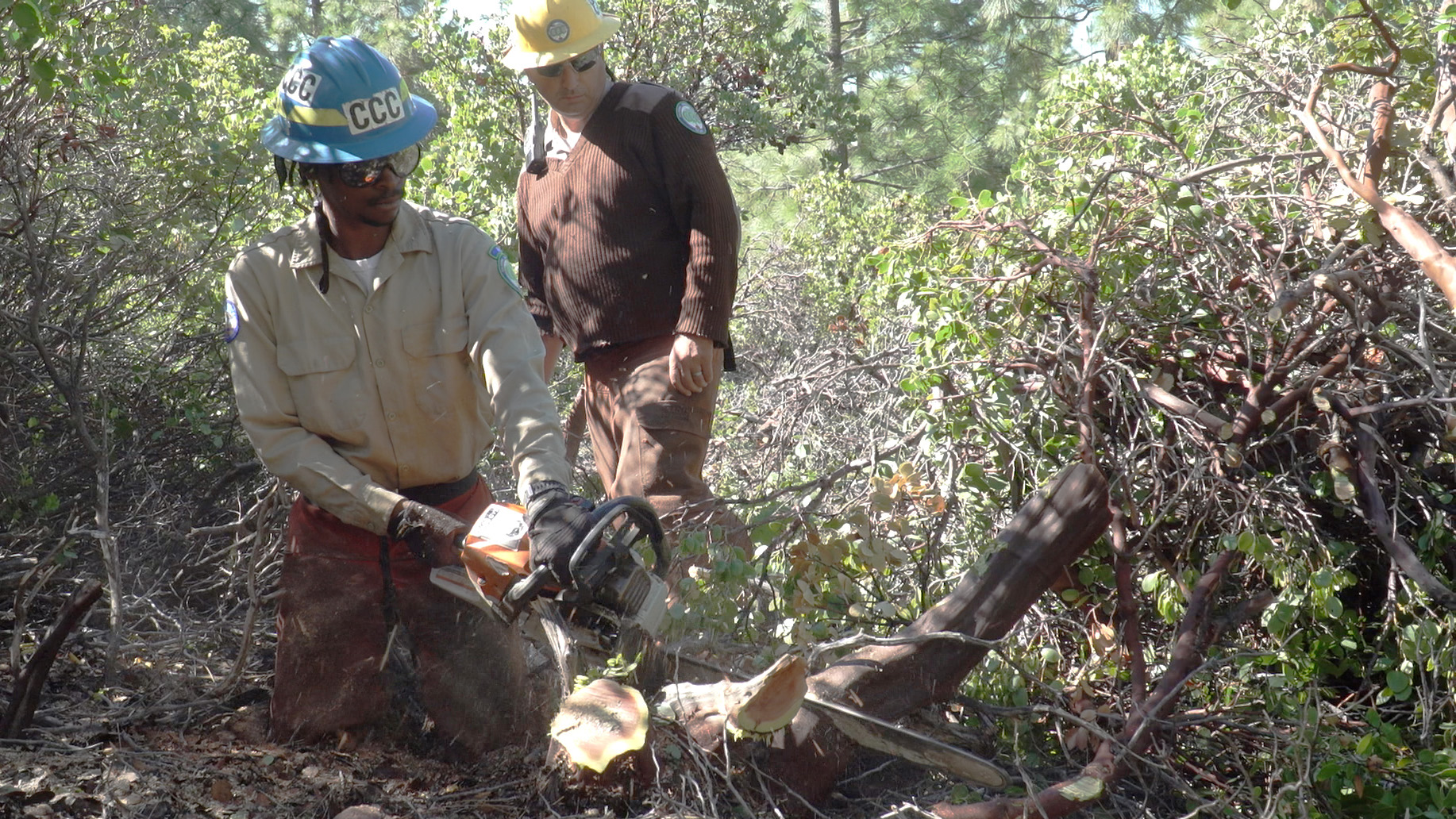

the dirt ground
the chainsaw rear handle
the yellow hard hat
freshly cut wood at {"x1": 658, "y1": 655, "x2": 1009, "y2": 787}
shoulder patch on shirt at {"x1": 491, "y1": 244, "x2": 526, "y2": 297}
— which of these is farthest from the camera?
the yellow hard hat

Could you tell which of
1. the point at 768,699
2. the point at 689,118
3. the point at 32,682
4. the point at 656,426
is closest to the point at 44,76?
the point at 32,682

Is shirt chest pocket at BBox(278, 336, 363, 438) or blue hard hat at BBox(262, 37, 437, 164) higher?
blue hard hat at BBox(262, 37, 437, 164)

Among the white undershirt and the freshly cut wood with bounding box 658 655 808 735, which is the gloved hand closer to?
the white undershirt

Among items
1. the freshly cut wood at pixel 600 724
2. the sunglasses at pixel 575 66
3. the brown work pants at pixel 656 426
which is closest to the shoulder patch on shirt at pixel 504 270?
the brown work pants at pixel 656 426

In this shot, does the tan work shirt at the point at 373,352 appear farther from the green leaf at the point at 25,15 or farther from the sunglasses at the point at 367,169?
the green leaf at the point at 25,15

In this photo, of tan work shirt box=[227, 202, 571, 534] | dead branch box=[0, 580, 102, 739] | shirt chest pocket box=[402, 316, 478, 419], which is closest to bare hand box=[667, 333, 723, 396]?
tan work shirt box=[227, 202, 571, 534]

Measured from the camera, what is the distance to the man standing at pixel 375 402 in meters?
2.69

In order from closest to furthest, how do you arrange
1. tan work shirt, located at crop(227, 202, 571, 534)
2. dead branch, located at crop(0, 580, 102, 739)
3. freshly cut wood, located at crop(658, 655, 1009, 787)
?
freshly cut wood, located at crop(658, 655, 1009, 787)
dead branch, located at crop(0, 580, 102, 739)
tan work shirt, located at crop(227, 202, 571, 534)

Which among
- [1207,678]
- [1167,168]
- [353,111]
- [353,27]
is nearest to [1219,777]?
[1207,678]

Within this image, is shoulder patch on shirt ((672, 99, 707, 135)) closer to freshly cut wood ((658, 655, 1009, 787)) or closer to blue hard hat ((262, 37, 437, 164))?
blue hard hat ((262, 37, 437, 164))

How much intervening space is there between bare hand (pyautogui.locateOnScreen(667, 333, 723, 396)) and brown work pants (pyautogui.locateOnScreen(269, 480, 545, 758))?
2.45 feet

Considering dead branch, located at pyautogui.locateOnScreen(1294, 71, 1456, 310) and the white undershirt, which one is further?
the white undershirt

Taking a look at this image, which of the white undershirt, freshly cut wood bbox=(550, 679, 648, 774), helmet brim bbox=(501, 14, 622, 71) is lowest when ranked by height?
freshly cut wood bbox=(550, 679, 648, 774)

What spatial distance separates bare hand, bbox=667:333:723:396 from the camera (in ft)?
11.0
